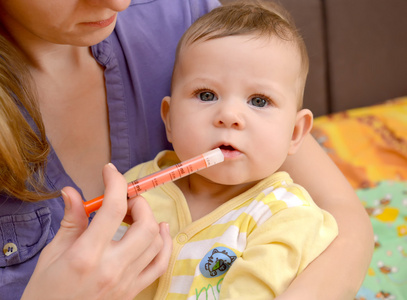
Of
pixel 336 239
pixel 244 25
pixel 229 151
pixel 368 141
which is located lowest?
pixel 368 141

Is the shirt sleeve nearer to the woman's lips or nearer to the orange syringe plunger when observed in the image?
the orange syringe plunger

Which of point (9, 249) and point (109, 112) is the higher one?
point (109, 112)

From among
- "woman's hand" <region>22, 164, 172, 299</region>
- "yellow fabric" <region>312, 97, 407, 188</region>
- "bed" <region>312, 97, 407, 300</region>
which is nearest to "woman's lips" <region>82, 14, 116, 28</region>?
"woman's hand" <region>22, 164, 172, 299</region>

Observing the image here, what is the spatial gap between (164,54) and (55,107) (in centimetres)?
31

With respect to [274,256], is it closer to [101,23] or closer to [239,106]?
[239,106]

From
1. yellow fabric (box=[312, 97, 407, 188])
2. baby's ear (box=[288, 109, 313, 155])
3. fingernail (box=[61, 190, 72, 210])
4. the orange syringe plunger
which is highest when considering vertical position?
fingernail (box=[61, 190, 72, 210])

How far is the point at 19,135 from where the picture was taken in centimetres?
96

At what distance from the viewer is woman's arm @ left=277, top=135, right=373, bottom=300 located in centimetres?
92

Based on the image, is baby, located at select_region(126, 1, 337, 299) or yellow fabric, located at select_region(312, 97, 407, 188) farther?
yellow fabric, located at select_region(312, 97, 407, 188)

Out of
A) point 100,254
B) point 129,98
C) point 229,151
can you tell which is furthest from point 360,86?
point 100,254

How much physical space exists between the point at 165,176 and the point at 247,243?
21cm

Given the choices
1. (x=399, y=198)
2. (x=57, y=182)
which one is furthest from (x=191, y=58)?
(x=399, y=198)

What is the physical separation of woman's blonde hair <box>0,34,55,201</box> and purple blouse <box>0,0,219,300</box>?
0.17 feet

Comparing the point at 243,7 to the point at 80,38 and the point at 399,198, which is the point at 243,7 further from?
the point at 399,198
